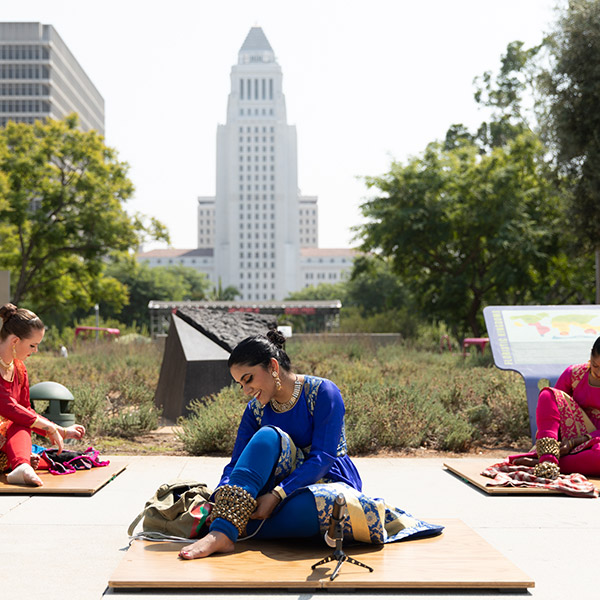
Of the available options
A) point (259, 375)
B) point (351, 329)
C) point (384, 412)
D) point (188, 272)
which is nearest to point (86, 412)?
point (384, 412)

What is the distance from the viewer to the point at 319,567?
356cm

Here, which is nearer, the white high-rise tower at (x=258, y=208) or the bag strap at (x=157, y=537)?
the bag strap at (x=157, y=537)

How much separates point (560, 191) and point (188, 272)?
265ft

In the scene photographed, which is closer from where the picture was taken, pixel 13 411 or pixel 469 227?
pixel 13 411

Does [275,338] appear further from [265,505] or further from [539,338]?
[539,338]

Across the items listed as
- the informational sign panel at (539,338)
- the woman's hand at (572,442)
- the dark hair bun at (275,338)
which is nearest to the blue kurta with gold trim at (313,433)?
the dark hair bun at (275,338)

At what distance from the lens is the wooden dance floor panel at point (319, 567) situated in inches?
131

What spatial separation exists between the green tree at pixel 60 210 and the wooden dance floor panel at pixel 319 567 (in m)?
27.4

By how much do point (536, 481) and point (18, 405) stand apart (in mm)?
3758

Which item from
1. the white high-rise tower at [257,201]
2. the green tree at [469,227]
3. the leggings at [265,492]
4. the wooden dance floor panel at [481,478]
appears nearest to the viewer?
the leggings at [265,492]

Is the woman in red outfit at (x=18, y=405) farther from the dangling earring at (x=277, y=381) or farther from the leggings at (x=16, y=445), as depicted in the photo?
the dangling earring at (x=277, y=381)

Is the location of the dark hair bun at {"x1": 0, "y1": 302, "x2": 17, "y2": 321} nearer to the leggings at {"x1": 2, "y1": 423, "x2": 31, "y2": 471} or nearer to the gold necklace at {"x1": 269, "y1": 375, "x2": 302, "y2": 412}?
the leggings at {"x1": 2, "y1": 423, "x2": 31, "y2": 471}

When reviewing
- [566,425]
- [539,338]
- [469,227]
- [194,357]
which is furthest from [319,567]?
[469,227]

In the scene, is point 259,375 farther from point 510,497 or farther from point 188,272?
point 188,272
